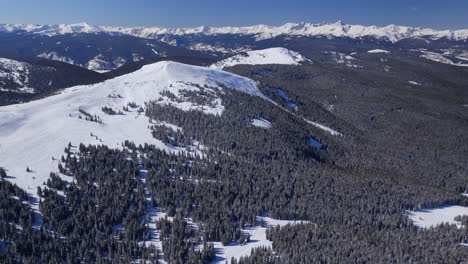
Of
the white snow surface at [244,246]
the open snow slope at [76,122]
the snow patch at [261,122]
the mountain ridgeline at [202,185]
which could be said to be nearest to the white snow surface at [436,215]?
the mountain ridgeline at [202,185]

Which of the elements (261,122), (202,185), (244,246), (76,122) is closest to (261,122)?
(261,122)

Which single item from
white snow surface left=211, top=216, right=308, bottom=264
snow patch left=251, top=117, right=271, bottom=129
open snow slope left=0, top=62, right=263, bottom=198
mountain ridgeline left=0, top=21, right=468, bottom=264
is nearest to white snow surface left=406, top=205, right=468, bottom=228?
mountain ridgeline left=0, top=21, right=468, bottom=264

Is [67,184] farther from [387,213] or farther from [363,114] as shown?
[363,114]

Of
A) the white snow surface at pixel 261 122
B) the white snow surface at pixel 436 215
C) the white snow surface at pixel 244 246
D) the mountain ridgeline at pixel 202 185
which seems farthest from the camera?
the white snow surface at pixel 261 122

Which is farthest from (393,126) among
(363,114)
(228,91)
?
(228,91)

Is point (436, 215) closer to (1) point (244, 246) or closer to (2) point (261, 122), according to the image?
(1) point (244, 246)

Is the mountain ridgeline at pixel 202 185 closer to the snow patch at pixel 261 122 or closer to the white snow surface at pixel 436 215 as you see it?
the snow patch at pixel 261 122
